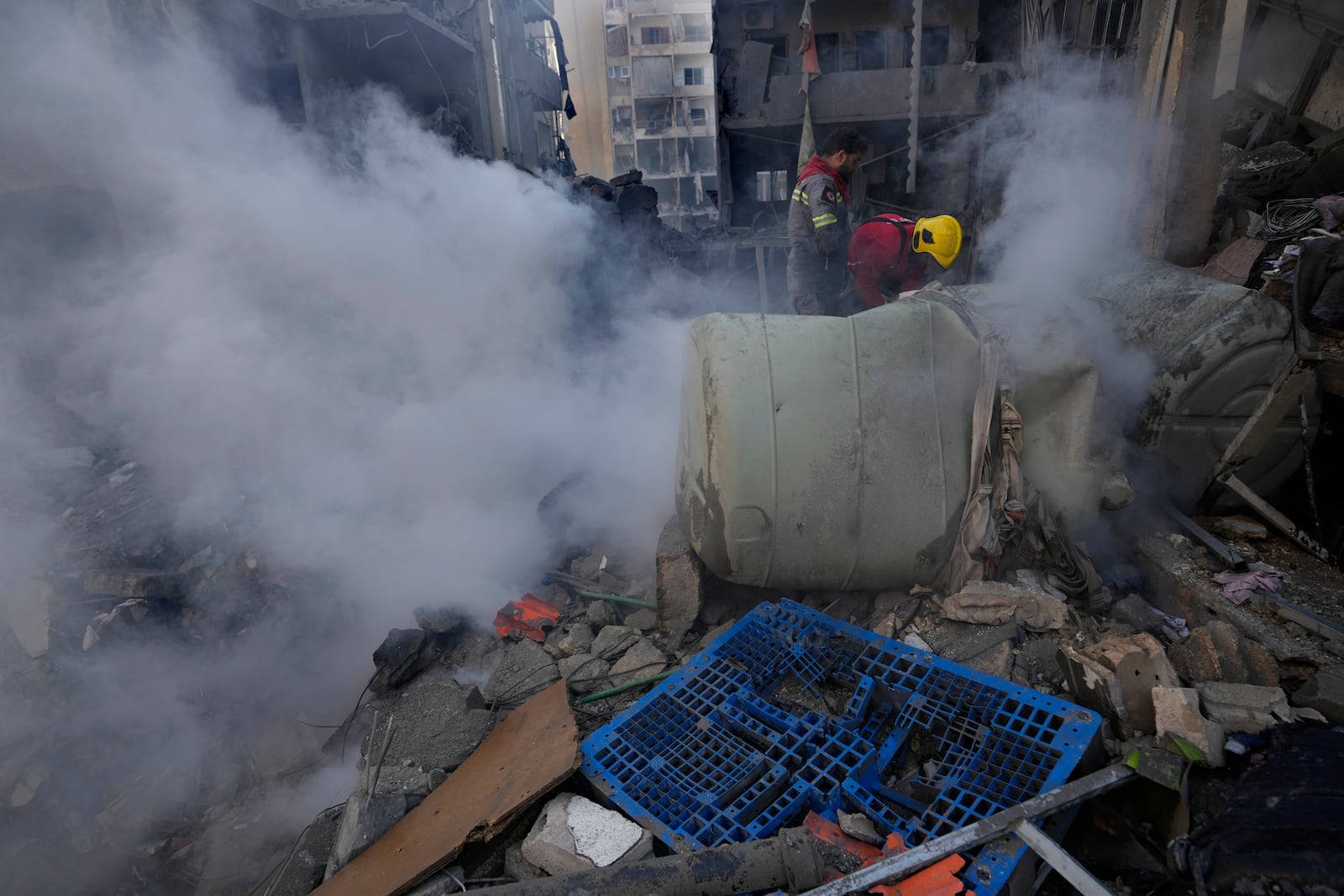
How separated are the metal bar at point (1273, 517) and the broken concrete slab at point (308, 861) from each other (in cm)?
373

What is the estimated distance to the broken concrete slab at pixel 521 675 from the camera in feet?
9.36

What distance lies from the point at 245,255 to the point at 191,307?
54cm

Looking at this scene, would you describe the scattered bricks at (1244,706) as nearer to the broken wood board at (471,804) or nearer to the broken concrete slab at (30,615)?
the broken wood board at (471,804)

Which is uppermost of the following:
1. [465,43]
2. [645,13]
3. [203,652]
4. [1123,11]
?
[645,13]

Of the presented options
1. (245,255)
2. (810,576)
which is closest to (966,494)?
(810,576)

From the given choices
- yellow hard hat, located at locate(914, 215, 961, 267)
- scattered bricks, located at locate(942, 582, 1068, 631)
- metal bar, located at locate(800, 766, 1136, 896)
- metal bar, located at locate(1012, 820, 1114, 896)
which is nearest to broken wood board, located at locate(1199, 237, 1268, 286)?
yellow hard hat, located at locate(914, 215, 961, 267)

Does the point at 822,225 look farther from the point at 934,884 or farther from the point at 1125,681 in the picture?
the point at 934,884

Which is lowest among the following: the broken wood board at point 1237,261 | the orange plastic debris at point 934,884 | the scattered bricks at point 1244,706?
the orange plastic debris at point 934,884

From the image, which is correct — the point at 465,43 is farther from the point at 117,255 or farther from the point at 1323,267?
the point at 1323,267

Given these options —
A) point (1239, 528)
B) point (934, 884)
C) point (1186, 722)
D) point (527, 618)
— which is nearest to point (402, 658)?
point (527, 618)

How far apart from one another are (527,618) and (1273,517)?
3263mm

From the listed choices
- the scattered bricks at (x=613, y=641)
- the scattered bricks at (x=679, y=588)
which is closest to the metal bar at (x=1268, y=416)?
the scattered bricks at (x=679, y=588)

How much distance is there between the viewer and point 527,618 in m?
3.34

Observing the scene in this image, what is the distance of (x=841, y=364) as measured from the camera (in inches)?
110
